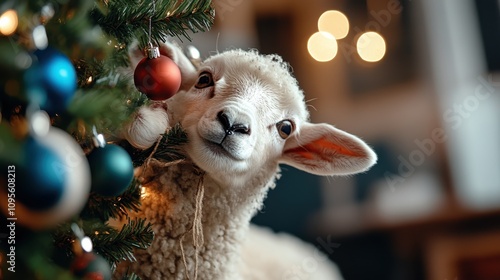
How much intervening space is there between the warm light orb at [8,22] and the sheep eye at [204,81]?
339mm

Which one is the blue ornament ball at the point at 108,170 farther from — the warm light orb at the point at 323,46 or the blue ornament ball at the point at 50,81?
the warm light orb at the point at 323,46

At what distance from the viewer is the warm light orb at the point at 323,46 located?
187cm

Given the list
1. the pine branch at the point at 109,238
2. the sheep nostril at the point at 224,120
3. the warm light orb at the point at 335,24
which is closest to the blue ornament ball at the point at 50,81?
the pine branch at the point at 109,238

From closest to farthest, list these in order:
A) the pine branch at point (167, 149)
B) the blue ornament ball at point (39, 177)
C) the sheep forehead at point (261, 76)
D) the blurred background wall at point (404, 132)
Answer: the blue ornament ball at point (39, 177)
the pine branch at point (167, 149)
the sheep forehead at point (261, 76)
the blurred background wall at point (404, 132)

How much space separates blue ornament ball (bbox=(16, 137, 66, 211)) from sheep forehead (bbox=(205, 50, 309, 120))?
37 cm

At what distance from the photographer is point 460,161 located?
2.08m

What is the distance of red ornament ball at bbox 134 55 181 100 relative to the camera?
0.54 meters

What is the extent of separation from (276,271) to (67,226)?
21.7 inches

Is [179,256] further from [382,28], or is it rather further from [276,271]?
[382,28]

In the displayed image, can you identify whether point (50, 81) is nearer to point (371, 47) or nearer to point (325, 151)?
point (325, 151)

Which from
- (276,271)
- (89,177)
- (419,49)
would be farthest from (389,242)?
(89,177)

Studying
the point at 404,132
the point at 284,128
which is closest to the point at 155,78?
the point at 284,128

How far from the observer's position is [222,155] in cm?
63

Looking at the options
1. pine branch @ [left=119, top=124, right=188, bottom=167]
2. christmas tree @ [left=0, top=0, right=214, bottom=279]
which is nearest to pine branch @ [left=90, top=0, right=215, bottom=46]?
christmas tree @ [left=0, top=0, right=214, bottom=279]
